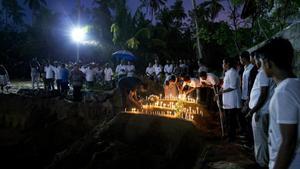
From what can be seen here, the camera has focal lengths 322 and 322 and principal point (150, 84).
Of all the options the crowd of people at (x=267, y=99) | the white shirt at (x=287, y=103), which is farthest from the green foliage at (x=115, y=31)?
the white shirt at (x=287, y=103)

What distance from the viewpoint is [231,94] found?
306 inches

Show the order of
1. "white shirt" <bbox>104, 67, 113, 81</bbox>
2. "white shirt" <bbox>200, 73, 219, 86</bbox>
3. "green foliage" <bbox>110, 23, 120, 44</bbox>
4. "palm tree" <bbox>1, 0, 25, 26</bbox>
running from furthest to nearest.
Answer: "palm tree" <bbox>1, 0, 25, 26</bbox> → "green foliage" <bbox>110, 23, 120, 44</bbox> → "white shirt" <bbox>104, 67, 113, 81</bbox> → "white shirt" <bbox>200, 73, 219, 86</bbox>

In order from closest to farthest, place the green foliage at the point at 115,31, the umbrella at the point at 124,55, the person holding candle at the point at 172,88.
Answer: the person holding candle at the point at 172,88
the umbrella at the point at 124,55
the green foliage at the point at 115,31

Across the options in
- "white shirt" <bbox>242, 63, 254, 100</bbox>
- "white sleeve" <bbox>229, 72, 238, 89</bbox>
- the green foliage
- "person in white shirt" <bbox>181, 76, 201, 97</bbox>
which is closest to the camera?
"white shirt" <bbox>242, 63, 254, 100</bbox>

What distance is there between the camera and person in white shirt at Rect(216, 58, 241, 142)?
764cm

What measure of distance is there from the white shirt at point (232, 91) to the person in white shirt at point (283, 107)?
16.6ft

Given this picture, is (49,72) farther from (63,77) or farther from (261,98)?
(261,98)

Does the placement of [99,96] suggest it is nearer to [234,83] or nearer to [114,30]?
[234,83]

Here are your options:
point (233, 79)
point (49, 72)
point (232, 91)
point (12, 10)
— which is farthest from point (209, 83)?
point (12, 10)

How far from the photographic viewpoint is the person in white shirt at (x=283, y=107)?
7.80 ft

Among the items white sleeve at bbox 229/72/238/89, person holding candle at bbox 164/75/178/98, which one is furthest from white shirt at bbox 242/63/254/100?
person holding candle at bbox 164/75/178/98

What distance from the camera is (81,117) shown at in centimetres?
1340

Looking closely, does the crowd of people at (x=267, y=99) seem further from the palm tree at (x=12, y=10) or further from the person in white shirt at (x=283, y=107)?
the palm tree at (x=12, y=10)

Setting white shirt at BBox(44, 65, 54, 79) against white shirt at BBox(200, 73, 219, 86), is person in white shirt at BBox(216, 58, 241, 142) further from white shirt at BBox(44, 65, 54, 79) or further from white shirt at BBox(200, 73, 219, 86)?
white shirt at BBox(44, 65, 54, 79)
